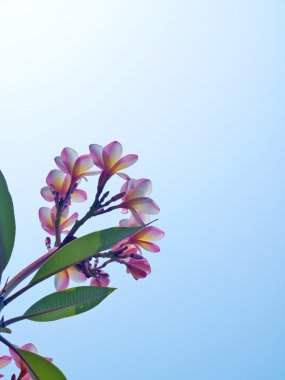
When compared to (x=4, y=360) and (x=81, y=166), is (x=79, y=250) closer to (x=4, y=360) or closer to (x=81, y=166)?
(x=81, y=166)

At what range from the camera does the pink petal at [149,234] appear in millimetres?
1135

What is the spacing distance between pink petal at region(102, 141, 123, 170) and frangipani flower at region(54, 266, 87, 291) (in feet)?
0.85

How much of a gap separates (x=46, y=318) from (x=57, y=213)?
0.24 meters

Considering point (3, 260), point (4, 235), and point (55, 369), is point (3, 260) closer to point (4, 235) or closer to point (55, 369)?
point (4, 235)

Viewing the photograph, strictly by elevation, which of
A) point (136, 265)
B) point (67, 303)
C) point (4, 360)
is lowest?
point (4, 360)

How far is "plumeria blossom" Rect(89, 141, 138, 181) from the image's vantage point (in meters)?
1.12

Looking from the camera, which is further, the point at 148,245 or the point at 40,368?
the point at 148,245

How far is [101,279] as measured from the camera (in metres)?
1.10

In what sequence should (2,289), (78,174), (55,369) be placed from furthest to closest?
(78,174) → (55,369) → (2,289)

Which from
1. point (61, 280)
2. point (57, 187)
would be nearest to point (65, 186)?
point (57, 187)

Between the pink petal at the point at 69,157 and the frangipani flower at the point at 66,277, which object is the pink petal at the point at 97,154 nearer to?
the pink petal at the point at 69,157

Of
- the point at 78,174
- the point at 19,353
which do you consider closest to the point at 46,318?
the point at 19,353

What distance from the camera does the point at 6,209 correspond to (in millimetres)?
955

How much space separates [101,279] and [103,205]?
190 millimetres
